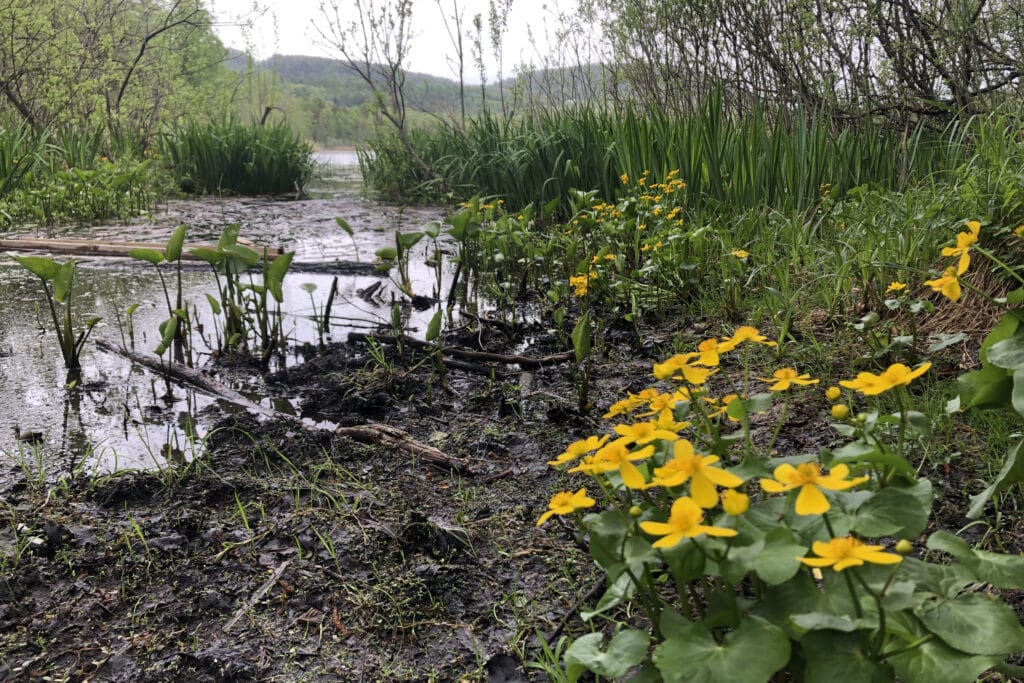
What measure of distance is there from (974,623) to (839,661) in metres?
0.14

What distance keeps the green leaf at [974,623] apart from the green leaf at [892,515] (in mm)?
78

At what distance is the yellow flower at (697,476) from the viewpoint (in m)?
0.80

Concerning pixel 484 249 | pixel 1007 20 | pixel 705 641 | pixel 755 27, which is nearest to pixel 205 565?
pixel 705 641

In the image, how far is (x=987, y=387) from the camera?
1220mm

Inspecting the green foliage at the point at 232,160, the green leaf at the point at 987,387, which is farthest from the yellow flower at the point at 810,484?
the green foliage at the point at 232,160

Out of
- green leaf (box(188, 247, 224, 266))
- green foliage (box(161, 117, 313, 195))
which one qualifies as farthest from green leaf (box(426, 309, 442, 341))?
green foliage (box(161, 117, 313, 195))

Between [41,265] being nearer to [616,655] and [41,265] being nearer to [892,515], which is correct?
[616,655]

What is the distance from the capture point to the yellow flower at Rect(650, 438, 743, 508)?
0.80 meters

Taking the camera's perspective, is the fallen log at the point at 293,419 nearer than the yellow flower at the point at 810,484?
No

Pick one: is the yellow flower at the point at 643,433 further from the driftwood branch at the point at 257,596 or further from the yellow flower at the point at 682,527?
the driftwood branch at the point at 257,596

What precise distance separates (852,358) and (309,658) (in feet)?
5.97

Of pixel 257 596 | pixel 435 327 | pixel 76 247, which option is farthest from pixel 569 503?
pixel 76 247

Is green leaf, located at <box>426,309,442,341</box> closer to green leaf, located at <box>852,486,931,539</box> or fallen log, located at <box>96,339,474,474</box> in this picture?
fallen log, located at <box>96,339,474,474</box>

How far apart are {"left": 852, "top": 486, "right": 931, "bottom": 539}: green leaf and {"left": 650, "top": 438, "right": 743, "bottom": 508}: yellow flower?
0.17 metres
